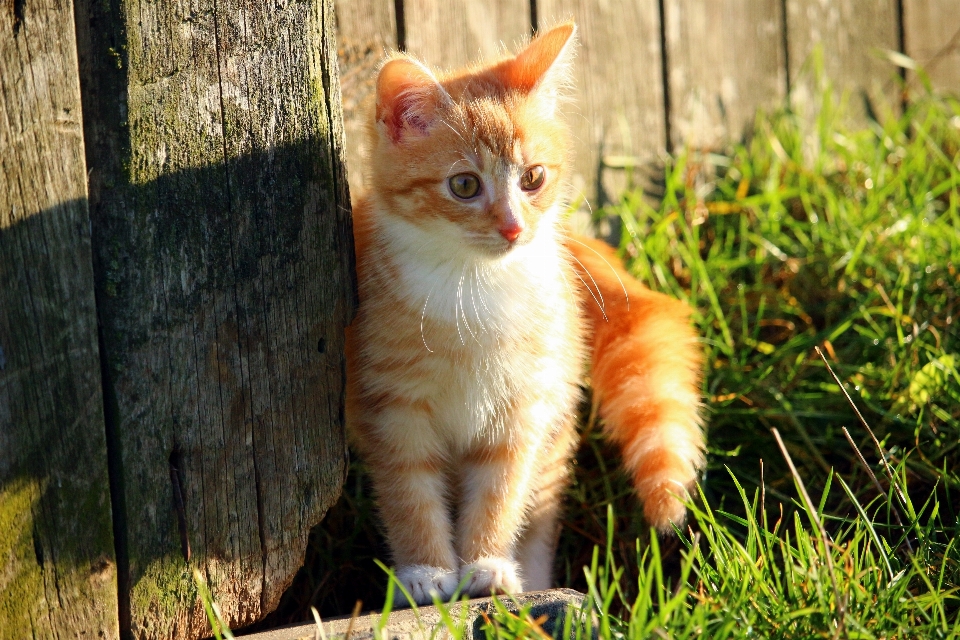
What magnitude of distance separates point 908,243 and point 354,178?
1.78 metres

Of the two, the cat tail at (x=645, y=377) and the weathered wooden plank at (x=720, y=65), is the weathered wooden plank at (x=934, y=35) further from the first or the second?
the cat tail at (x=645, y=377)

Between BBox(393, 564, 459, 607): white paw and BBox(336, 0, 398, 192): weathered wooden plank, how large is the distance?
101 cm

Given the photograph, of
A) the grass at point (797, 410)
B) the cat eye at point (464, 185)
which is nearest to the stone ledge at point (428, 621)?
the grass at point (797, 410)

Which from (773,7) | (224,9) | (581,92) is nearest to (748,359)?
(581,92)

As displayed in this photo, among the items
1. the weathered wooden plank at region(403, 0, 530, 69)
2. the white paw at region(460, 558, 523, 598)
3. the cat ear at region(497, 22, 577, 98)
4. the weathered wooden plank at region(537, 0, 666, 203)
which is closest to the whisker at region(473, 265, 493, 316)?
the cat ear at region(497, 22, 577, 98)

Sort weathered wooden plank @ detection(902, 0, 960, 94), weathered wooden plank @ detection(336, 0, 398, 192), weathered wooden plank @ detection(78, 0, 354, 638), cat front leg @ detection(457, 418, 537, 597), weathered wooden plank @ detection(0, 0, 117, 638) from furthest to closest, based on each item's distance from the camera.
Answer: weathered wooden plank @ detection(902, 0, 960, 94)
weathered wooden plank @ detection(336, 0, 398, 192)
cat front leg @ detection(457, 418, 537, 597)
weathered wooden plank @ detection(78, 0, 354, 638)
weathered wooden plank @ detection(0, 0, 117, 638)

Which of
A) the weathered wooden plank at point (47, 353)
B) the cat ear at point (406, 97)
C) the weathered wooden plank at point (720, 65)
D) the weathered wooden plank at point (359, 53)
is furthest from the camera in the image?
the weathered wooden plank at point (720, 65)

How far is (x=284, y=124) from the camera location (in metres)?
1.67

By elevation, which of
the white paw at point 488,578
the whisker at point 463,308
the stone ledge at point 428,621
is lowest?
the white paw at point 488,578

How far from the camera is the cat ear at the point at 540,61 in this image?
6.22 feet

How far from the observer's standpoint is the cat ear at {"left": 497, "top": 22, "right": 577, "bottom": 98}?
1896 millimetres

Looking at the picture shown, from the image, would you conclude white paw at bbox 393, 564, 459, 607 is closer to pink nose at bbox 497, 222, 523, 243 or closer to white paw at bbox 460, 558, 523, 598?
white paw at bbox 460, 558, 523, 598

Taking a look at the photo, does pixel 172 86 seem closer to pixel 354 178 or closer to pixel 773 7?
pixel 354 178

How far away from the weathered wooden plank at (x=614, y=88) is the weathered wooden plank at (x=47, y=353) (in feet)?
5.46
